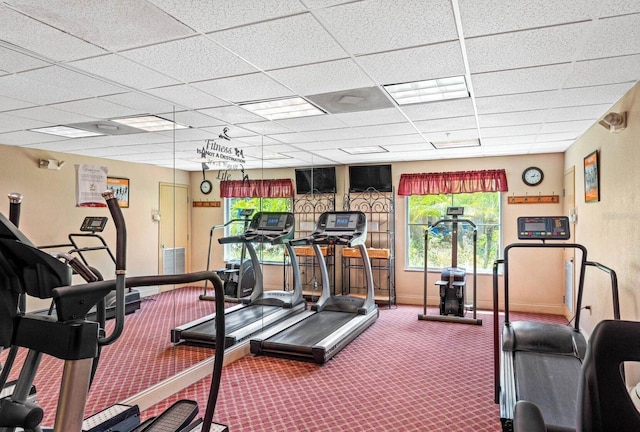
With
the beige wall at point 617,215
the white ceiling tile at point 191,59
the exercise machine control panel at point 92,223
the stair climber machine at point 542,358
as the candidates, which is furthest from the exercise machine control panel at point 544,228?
the exercise machine control panel at point 92,223

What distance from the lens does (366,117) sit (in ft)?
13.7

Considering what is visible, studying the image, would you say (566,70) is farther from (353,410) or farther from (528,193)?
(528,193)

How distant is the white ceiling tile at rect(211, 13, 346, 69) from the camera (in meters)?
2.12

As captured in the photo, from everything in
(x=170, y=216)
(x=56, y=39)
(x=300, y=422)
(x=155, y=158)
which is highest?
(x=56, y=39)

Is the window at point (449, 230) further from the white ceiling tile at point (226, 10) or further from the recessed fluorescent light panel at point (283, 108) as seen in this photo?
the white ceiling tile at point (226, 10)

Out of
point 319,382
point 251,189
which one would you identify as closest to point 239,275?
point 251,189

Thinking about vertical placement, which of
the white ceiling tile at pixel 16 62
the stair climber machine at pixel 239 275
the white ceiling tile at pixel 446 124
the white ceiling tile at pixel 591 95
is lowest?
the stair climber machine at pixel 239 275

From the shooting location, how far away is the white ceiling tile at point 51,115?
3273 mm

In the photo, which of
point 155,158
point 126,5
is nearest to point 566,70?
point 126,5

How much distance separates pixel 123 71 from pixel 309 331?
352 centimetres

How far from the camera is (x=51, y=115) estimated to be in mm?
3594

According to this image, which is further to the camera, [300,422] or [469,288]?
[469,288]

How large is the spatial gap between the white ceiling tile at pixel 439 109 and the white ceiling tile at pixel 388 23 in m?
1.37

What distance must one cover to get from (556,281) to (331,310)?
3.59 metres
